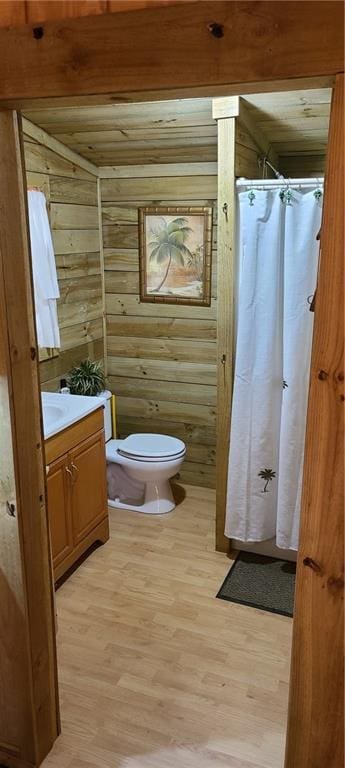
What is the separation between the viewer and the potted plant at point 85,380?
340 cm

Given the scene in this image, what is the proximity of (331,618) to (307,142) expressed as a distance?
8.14ft

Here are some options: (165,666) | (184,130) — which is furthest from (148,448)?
(184,130)

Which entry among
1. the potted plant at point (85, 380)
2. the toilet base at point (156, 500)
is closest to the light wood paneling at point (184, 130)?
the potted plant at point (85, 380)

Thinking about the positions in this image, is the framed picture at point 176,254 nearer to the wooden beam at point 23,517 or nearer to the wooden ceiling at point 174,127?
the wooden ceiling at point 174,127

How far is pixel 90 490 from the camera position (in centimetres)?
292

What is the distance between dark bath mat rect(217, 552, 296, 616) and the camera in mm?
2676

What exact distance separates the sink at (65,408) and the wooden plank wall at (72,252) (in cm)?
36

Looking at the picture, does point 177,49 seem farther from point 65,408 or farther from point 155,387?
point 155,387

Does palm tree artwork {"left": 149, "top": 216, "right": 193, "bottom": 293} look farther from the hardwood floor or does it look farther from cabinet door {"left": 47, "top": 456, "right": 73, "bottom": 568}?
the hardwood floor

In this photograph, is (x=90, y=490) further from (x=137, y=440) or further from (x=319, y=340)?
(x=319, y=340)

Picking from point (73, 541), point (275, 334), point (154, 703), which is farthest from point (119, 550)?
point (275, 334)

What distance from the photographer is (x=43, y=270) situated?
115 inches

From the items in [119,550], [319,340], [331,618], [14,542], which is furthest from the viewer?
[119,550]

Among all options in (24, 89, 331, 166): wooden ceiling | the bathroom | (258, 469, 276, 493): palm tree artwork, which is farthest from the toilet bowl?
(24, 89, 331, 166): wooden ceiling
